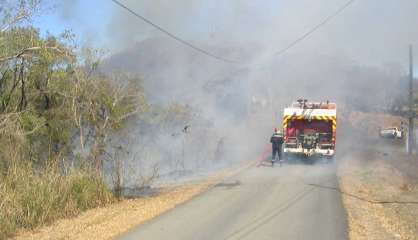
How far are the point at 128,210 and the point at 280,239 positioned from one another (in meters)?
4.84

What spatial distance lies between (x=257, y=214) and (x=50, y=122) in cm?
1199

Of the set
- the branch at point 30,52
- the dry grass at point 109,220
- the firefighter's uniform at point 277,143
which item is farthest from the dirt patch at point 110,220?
the firefighter's uniform at point 277,143

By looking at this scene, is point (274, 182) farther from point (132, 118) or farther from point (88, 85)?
point (132, 118)

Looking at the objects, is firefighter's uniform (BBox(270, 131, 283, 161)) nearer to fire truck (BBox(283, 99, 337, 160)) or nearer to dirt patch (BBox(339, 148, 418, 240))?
fire truck (BBox(283, 99, 337, 160))

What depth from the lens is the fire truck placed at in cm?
2280

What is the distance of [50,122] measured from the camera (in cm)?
2112

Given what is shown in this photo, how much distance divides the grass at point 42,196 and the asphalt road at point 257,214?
9.27ft

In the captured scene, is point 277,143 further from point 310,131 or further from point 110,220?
point 110,220

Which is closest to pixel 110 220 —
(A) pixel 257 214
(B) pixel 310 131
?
(A) pixel 257 214

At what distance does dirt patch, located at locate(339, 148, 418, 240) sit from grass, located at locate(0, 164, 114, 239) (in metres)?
6.67

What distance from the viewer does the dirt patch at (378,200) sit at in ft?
33.5

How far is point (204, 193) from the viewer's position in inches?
593

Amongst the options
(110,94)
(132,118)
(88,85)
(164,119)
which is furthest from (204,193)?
(164,119)

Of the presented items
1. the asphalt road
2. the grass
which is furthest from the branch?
the asphalt road
